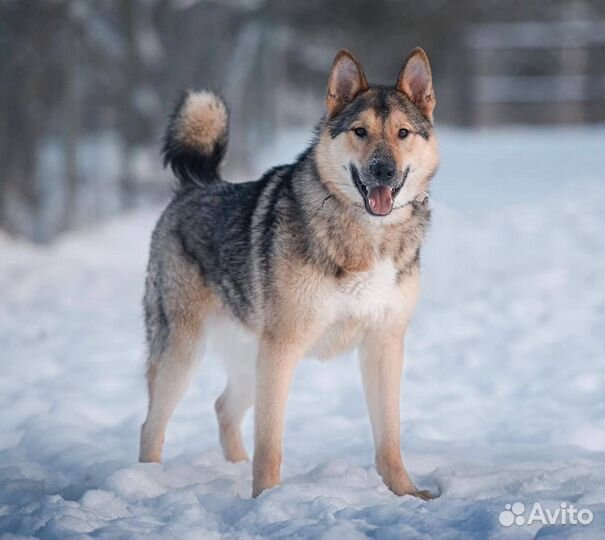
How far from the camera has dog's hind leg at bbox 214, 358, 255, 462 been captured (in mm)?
4750

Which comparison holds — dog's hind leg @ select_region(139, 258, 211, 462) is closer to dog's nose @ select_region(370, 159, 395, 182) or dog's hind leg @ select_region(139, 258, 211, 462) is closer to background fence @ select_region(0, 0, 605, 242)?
dog's nose @ select_region(370, 159, 395, 182)

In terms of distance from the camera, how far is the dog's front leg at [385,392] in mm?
4184

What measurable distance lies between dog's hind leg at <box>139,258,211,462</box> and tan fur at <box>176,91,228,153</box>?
0.78m

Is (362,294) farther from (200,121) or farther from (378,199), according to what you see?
(200,121)

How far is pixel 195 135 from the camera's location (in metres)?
5.04

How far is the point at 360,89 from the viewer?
4.30 meters

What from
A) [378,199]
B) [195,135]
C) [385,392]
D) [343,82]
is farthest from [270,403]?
[195,135]

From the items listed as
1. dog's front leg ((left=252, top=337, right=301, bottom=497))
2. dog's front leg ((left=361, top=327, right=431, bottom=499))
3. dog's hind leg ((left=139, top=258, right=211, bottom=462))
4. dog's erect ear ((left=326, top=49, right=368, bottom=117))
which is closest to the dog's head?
dog's erect ear ((left=326, top=49, right=368, bottom=117))

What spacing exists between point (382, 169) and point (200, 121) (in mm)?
1405

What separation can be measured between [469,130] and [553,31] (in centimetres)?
269

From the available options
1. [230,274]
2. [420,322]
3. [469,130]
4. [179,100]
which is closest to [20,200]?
[420,322]

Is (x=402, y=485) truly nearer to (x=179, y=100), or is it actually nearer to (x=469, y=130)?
(x=179, y=100)

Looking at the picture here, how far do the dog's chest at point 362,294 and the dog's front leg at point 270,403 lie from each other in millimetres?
238

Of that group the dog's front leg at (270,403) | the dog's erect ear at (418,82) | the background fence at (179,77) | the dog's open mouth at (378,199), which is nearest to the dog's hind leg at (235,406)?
the dog's front leg at (270,403)
